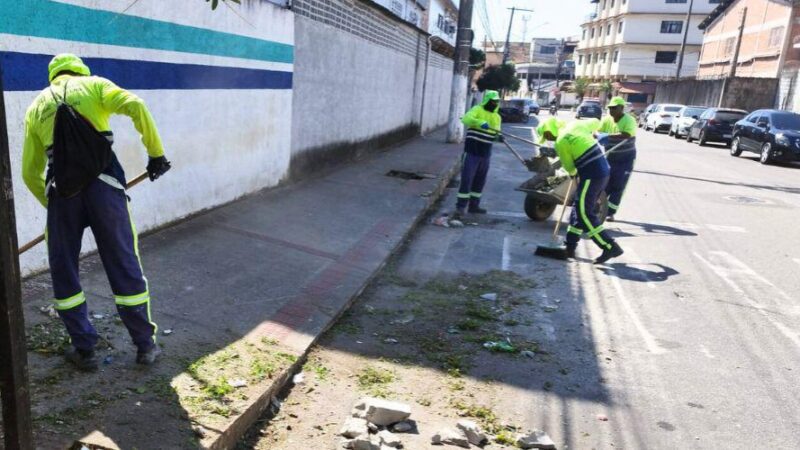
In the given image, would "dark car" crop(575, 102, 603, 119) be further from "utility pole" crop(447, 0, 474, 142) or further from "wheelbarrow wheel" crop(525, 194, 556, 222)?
"wheelbarrow wheel" crop(525, 194, 556, 222)

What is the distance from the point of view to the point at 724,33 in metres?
47.4

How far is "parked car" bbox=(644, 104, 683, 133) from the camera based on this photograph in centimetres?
3133

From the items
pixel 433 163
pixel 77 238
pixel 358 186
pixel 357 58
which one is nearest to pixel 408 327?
pixel 77 238

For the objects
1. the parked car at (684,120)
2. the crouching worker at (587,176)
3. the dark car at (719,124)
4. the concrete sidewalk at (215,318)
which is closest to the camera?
the concrete sidewalk at (215,318)

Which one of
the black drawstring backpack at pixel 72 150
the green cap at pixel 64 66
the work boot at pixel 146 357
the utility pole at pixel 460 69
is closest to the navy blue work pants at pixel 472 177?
the work boot at pixel 146 357

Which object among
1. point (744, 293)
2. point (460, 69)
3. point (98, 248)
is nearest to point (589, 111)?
point (460, 69)

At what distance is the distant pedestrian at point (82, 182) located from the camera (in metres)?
3.20

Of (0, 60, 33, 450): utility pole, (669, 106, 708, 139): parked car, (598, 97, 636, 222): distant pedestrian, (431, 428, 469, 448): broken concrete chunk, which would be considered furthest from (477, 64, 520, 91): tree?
(0, 60, 33, 450): utility pole

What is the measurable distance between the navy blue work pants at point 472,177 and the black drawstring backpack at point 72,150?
650 cm

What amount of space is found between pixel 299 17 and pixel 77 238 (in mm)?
6564

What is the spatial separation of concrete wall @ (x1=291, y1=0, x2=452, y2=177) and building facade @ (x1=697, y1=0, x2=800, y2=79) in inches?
999

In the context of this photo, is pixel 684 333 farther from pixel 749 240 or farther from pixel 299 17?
pixel 299 17

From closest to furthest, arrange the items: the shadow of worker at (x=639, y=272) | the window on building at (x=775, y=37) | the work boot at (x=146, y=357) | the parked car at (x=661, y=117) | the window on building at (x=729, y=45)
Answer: the work boot at (x=146, y=357), the shadow of worker at (x=639, y=272), the parked car at (x=661, y=117), the window on building at (x=775, y=37), the window on building at (x=729, y=45)

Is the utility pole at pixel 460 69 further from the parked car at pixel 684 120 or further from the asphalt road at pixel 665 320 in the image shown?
the parked car at pixel 684 120
